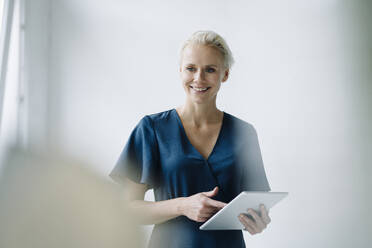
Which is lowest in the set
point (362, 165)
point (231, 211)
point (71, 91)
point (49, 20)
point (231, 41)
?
point (231, 211)

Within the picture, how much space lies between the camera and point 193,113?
108 cm

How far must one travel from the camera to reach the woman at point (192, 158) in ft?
3.12

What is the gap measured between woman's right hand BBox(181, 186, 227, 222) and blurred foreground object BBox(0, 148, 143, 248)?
0.62 meters

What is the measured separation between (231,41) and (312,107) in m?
0.45

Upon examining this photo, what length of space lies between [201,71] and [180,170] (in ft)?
0.99

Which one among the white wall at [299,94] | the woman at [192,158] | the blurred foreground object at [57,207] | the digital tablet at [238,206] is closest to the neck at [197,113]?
the woman at [192,158]

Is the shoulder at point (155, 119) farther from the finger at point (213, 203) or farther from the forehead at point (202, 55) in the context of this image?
the finger at point (213, 203)

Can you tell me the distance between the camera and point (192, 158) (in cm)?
97

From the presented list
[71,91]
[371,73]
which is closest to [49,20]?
[71,91]

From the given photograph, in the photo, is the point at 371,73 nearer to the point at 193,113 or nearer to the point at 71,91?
the point at 193,113

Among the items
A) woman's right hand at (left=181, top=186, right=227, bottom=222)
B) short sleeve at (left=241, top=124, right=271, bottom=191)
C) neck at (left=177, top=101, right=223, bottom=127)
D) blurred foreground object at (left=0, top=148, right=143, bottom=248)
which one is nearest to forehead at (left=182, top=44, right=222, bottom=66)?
neck at (left=177, top=101, right=223, bottom=127)

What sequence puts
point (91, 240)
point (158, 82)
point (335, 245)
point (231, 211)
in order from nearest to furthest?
point (91, 240), point (231, 211), point (158, 82), point (335, 245)

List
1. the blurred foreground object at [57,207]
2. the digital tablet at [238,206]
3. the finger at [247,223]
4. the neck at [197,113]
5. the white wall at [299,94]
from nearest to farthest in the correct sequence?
the blurred foreground object at [57,207], the digital tablet at [238,206], the finger at [247,223], the neck at [197,113], the white wall at [299,94]

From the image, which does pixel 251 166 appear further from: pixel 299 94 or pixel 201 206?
pixel 299 94
